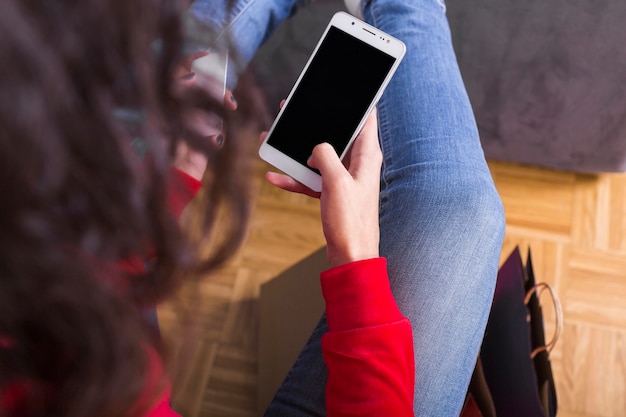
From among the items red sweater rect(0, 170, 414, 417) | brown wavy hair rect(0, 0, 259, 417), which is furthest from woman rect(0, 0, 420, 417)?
red sweater rect(0, 170, 414, 417)

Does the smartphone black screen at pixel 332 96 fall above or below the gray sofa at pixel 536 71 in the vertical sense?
below

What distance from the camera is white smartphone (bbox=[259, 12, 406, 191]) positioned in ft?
2.19

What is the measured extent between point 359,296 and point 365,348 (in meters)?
0.05

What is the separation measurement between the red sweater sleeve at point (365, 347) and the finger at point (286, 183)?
0.16m

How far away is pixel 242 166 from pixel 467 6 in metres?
Result: 0.61

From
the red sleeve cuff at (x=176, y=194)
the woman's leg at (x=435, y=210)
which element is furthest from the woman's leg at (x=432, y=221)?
the red sleeve cuff at (x=176, y=194)

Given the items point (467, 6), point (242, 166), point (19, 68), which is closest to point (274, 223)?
point (467, 6)

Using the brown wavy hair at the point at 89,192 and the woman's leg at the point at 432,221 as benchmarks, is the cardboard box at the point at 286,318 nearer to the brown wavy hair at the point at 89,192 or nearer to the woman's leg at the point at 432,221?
the woman's leg at the point at 432,221

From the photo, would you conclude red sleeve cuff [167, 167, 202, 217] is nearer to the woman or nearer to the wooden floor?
the woman

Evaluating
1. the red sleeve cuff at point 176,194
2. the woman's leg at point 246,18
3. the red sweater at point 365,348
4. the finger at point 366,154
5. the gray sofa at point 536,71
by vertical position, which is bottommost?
the red sweater at point 365,348

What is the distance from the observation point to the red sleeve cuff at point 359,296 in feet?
1.69

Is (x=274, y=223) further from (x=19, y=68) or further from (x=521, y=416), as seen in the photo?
(x=19, y=68)

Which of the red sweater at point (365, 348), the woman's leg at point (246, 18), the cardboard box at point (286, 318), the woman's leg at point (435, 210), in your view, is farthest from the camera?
the cardboard box at point (286, 318)

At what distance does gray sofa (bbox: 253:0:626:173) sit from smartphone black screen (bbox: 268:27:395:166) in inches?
7.9
